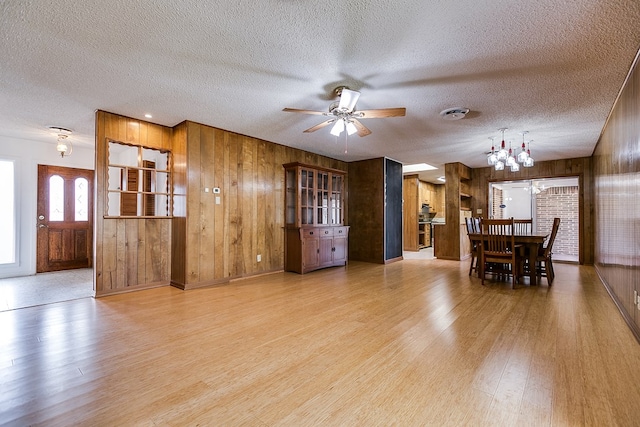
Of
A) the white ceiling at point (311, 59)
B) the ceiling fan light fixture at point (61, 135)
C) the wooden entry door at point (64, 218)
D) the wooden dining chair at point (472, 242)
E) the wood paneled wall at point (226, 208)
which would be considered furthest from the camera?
the wooden entry door at point (64, 218)

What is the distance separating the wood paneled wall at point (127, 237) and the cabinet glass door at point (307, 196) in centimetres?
228

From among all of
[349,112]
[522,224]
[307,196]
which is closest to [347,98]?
[349,112]

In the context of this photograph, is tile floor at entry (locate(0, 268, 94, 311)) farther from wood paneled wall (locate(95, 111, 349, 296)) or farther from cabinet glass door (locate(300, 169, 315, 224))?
cabinet glass door (locate(300, 169, 315, 224))

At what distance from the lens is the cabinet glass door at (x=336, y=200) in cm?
634

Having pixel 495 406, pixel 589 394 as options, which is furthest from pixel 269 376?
pixel 589 394

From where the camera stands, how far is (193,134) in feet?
14.2

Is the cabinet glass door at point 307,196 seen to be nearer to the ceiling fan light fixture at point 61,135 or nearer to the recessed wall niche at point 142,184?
the recessed wall niche at point 142,184

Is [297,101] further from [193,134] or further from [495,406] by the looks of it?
[495,406]

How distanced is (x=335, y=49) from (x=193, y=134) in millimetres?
2746

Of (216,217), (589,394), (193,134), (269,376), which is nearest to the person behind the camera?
(589,394)

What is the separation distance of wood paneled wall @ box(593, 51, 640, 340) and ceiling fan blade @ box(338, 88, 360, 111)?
7.67 feet

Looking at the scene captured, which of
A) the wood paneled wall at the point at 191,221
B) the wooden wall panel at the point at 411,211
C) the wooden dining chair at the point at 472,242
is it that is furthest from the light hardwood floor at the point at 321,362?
the wooden wall panel at the point at 411,211

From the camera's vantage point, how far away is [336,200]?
255 inches

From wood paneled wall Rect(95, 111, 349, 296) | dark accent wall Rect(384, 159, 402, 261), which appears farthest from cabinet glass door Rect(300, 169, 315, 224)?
dark accent wall Rect(384, 159, 402, 261)
